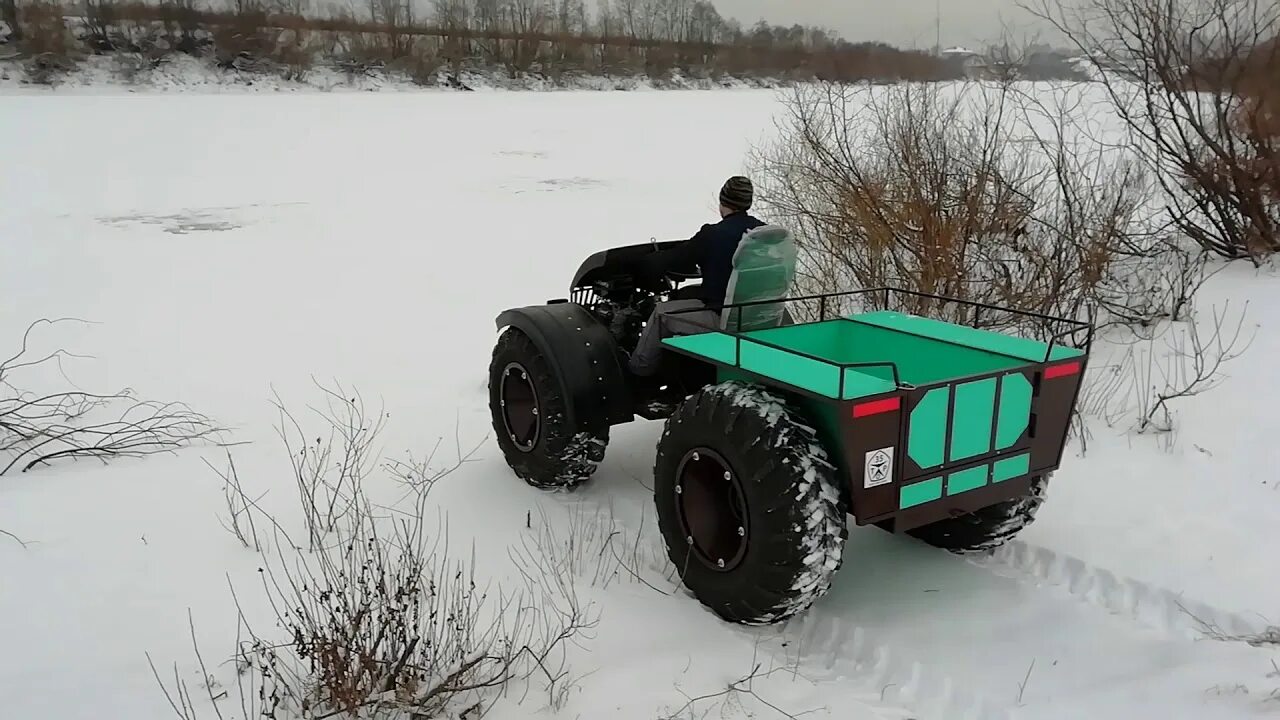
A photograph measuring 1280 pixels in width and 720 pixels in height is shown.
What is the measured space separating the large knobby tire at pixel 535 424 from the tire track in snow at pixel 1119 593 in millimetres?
1807

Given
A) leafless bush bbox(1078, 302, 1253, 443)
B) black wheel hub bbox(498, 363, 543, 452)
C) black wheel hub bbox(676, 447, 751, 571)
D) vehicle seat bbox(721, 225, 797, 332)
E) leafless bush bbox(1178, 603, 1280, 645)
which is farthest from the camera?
leafless bush bbox(1078, 302, 1253, 443)

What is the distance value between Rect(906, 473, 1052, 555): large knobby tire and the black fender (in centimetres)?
152

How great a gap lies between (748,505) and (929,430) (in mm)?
672

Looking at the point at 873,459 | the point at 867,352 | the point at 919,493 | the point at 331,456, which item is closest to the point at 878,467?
the point at 873,459

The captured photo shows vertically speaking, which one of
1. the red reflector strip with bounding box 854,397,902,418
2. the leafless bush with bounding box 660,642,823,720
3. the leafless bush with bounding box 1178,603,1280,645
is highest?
the red reflector strip with bounding box 854,397,902,418

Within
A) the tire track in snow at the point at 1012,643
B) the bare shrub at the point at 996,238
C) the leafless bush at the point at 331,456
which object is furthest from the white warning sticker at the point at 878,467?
the bare shrub at the point at 996,238

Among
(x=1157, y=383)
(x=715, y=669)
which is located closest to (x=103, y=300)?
(x=715, y=669)

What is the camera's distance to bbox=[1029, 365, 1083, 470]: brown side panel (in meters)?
3.47

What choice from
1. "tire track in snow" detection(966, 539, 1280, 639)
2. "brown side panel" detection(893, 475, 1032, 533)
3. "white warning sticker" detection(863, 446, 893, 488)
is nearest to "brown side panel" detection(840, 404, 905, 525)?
"white warning sticker" detection(863, 446, 893, 488)

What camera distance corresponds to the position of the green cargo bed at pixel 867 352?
3361 millimetres

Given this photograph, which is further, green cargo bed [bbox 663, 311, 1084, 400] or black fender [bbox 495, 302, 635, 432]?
black fender [bbox 495, 302, 635, 432]

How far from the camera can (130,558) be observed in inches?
159

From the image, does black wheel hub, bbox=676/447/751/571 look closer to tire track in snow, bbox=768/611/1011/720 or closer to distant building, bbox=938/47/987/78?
tire track in snow, bbox=768/611/1011/720

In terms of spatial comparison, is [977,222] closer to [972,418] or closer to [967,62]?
[967,62]
